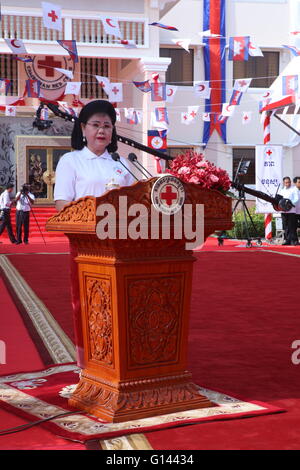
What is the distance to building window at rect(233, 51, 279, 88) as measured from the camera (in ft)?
69.5

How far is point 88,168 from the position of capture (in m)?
3.86

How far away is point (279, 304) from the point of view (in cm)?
668

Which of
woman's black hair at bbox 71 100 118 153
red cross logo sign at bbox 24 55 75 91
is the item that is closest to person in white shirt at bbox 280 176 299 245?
red cross logo sign at bbox 24 55 75 91

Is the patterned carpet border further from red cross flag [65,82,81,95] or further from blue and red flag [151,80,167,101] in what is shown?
blue and red flag [151,80,167,101]

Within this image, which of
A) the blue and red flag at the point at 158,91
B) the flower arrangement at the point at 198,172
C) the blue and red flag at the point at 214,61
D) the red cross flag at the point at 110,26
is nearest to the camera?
the flower arrangement at the point at 198,172

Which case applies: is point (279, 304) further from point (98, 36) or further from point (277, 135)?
point (277, 135)

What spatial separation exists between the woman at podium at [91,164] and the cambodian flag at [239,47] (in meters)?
9.45

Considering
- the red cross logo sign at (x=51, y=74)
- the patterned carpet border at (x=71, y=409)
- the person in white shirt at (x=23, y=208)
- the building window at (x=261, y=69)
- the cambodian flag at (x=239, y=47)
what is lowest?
the patterned carpet border at (x=71, y=409)

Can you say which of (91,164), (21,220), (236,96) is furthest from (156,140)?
(91,164)

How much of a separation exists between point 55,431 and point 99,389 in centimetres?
42

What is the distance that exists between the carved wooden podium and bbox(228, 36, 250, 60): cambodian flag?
9891mm

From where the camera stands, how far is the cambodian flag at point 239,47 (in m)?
12.8

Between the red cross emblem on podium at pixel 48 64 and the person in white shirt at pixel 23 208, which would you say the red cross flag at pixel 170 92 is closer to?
the person in white shirt at pixel 23 208

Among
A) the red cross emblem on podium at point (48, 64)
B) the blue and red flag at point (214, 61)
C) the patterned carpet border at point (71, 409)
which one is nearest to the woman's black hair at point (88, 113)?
the patterned carpet border at point (71, 409)
